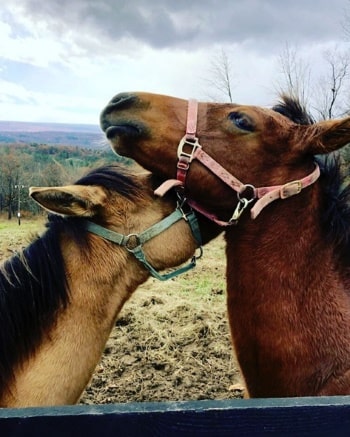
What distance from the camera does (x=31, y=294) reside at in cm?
239

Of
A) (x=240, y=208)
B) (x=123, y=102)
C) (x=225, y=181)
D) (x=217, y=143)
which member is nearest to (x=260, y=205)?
(x=240, y=208)

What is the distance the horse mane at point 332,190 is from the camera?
2.73 meters

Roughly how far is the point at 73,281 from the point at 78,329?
0.25 meters

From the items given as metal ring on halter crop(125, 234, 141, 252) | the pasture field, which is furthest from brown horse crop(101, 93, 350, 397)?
the pasture field

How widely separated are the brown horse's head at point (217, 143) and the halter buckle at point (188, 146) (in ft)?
0.09

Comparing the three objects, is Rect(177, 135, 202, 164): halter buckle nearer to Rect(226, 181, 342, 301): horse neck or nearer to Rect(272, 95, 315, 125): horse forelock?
Rect(226, 181, 342, 301): horse neck

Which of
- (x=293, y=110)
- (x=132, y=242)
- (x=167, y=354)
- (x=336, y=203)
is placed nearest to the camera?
(x=132, y=242)

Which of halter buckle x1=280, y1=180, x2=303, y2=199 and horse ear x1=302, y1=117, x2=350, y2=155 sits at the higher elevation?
horse ear x1=302, y1=117, x2=350, y2=155

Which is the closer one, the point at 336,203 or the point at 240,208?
the point at 240,208

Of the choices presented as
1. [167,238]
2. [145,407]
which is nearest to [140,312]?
[167,238]

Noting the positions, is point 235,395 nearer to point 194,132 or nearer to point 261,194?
point 261,194

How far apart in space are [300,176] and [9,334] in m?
1.83

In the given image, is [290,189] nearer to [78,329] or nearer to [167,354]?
[78,329]

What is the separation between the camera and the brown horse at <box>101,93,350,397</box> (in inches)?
100
